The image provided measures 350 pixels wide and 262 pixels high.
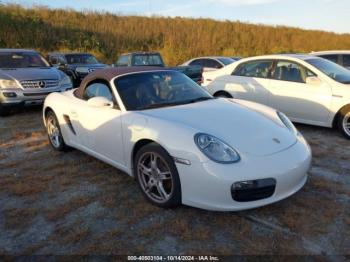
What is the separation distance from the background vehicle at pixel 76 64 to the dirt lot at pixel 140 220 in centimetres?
906

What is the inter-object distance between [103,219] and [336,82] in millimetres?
4978

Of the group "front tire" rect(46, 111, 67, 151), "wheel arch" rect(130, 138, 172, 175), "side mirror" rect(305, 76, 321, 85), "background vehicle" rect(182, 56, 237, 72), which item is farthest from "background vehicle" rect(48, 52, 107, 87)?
"wheel arch" rect(130, 138, 172, 175)

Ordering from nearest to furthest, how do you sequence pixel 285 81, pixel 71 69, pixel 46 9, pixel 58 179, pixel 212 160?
pixel 212 160, pixel 58 179, pixel 285 81, pixel 71 69, pixel 46 9

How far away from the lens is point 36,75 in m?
8.88

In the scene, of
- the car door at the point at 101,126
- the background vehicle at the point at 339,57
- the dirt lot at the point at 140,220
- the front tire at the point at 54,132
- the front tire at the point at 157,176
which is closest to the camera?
the dirt lot at the point at 140,220

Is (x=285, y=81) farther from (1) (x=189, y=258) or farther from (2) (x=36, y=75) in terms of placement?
(2) (x=36, y=75)

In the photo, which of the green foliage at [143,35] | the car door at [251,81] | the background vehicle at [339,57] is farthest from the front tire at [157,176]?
the green foliage at [143,35]

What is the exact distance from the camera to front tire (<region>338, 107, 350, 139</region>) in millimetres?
6141

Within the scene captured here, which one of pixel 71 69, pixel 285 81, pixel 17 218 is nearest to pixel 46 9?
pixel 71 69

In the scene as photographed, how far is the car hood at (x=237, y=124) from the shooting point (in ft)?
11.0

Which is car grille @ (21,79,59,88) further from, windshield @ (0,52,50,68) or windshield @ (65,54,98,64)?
windshield @ (65,54,98,64)

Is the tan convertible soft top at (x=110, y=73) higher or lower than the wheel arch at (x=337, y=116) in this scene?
higher

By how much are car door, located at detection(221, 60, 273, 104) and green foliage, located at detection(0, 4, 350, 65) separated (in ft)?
54.0

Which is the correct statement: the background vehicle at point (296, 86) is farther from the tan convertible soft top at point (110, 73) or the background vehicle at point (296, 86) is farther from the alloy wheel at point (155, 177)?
the alloy wheel at point (155, 177)
